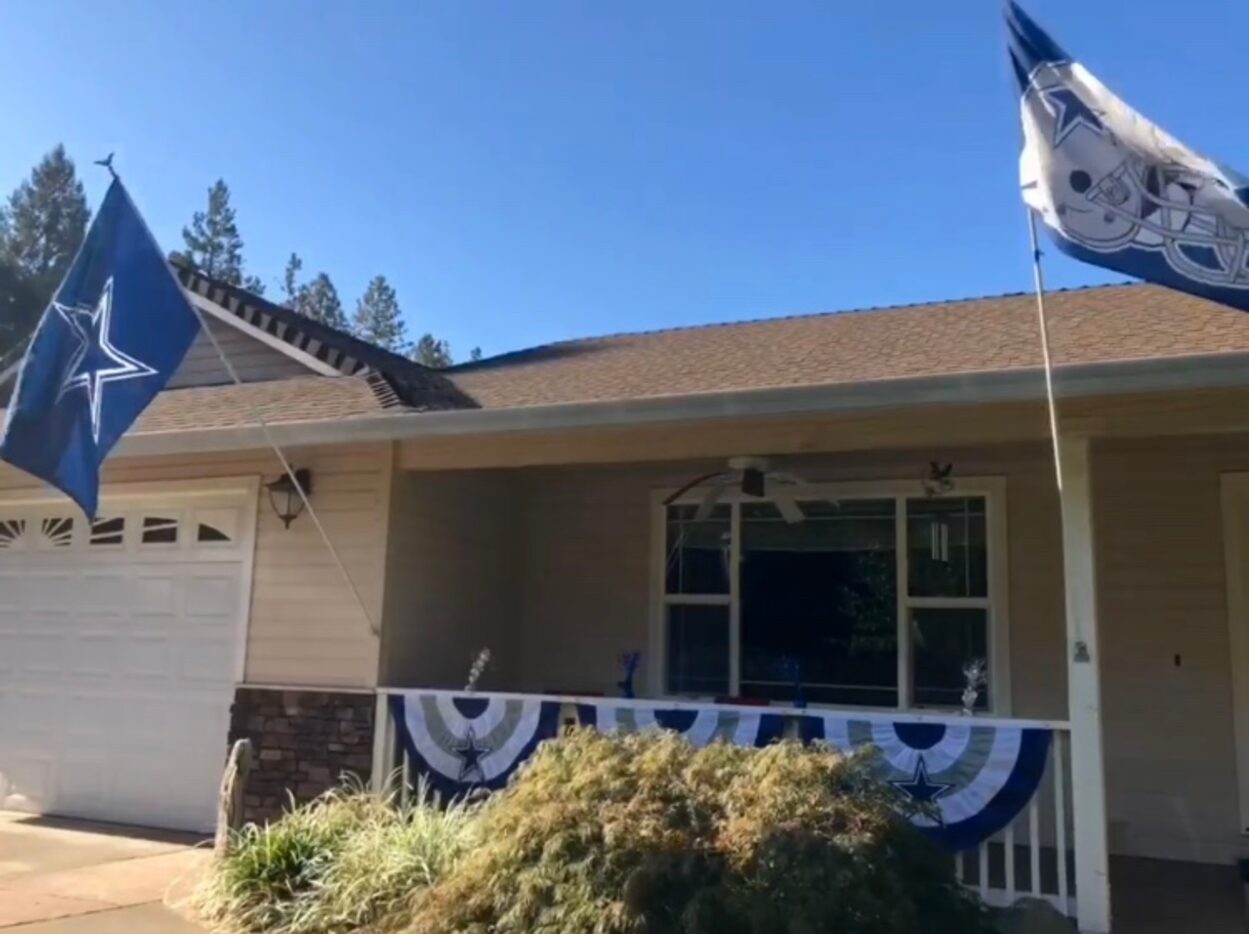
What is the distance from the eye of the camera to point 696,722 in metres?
6.37

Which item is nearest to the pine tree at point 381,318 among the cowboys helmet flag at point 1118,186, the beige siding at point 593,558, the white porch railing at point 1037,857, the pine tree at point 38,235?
the pine tree at point 38,235

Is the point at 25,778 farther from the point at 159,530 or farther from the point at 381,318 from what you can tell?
the point at 381,318

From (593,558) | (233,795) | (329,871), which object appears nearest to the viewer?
(329,871)

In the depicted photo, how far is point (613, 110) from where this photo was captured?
1245 cm

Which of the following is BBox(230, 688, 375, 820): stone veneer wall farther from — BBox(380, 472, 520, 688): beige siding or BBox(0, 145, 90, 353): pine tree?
BBox(0, 145, 90, 353): pine tree

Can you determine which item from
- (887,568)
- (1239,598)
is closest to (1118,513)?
(1239,598)

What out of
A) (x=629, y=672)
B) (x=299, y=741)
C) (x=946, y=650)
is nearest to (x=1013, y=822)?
(x=946, y=650)

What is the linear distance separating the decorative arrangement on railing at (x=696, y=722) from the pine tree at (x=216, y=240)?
35697 mm

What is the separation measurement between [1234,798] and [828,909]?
4.12 metres

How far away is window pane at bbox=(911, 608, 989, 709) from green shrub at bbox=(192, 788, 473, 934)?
3333 mm

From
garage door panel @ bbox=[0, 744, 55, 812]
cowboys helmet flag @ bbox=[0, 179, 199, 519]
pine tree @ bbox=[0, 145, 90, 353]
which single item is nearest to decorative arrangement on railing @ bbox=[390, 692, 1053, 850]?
cowboys helmet flag @ bbox=[0, 179, 199, 519]

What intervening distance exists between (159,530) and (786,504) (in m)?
4.35

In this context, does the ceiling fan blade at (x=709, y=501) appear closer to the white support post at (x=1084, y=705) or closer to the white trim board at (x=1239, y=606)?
the white support post at (x=1084, y=705)

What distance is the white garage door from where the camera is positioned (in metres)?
8.02
